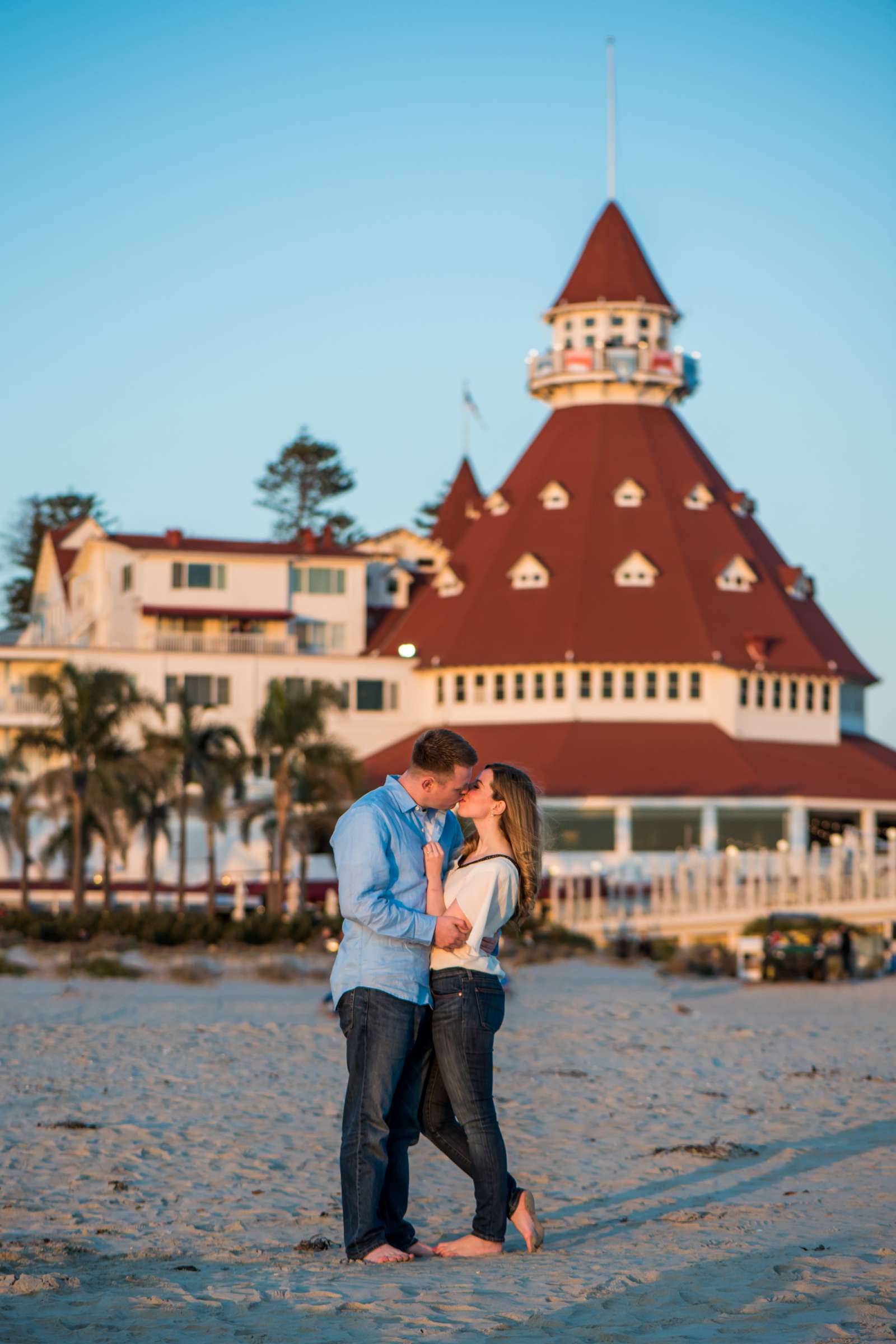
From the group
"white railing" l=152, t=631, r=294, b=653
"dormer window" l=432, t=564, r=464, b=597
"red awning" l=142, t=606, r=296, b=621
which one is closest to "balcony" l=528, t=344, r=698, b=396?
"dormer window" l=432, t=564, r=464, b=597

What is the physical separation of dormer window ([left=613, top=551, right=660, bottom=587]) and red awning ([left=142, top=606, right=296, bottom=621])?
11.2 metres

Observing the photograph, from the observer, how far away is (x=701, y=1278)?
7.15 m

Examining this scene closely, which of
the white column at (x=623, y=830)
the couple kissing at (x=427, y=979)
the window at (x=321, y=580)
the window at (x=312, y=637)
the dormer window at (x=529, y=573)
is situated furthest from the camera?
the window at (x=321, y=580)

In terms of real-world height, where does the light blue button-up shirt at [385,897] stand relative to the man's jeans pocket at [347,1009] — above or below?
above

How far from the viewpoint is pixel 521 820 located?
765 centimetres

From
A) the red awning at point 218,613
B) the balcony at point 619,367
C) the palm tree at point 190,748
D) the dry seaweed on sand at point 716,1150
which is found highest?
the balcony at point 619,367

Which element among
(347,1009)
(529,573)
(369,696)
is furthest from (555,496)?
(347,1009)

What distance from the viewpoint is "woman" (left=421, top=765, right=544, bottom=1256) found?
7.58 metres

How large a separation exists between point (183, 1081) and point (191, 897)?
129ft

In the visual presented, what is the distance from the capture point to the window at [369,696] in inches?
2367

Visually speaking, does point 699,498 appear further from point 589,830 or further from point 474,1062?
point 474,1062

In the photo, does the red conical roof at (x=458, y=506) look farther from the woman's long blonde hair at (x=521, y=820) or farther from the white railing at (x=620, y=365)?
the woman's long blonde hair at (x=521, y=820)

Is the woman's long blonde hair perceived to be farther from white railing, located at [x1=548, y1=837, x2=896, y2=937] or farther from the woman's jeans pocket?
white railing, located at [x1=548, y1=837, x2=896, y2=937]

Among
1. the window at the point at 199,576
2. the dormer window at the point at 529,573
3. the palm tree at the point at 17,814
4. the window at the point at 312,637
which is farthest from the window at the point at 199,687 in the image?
the dormer window at the point at 529,573
